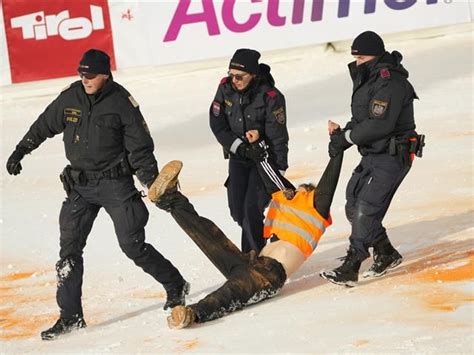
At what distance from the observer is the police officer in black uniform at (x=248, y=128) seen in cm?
832

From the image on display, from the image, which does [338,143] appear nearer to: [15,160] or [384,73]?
[384,73]

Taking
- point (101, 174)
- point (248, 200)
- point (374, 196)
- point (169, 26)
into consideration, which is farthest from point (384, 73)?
point (169, 26)

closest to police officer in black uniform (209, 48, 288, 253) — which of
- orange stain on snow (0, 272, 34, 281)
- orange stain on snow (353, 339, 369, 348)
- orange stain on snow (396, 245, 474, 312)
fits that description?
orange stain on snow (396, 245, 474, 312)

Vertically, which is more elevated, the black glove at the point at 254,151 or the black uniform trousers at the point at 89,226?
the black glove at the point at 254,151

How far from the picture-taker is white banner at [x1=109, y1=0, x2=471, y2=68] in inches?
568

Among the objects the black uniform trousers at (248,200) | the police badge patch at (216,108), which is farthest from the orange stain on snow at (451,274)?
the police badge patch at (216,108)

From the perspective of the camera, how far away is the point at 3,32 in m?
14.4

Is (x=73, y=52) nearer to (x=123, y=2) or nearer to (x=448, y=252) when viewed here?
(x=123, y=2)

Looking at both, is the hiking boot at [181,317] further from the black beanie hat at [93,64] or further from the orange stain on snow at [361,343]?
the black beanie hat at [93,64]

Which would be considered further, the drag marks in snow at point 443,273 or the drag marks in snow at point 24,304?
the drag marks in snow at point 24,304

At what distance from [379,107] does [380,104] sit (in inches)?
0.8

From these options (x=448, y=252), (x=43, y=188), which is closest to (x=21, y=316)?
(x=448, y=252)

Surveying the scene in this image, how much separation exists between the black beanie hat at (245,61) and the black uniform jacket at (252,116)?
184 millimetres

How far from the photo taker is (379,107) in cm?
→ 774
